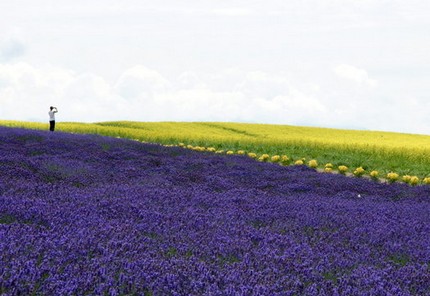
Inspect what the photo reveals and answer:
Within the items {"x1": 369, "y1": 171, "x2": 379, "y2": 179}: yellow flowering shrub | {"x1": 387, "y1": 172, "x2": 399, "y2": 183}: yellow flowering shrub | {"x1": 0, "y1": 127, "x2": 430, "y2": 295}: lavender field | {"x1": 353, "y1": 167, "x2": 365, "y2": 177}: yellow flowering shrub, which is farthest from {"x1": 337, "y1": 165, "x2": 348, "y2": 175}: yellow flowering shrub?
{"x1": 0, "y1": 127, "x2": 430, "y2": 295}: lavender field

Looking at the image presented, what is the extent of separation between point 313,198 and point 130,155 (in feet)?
19.4

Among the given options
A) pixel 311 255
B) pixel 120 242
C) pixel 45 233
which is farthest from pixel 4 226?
pixel 311 255

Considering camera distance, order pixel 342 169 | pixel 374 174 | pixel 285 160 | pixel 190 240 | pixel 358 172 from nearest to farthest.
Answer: pixel 190 240
pixel 374 174
pixel 358 172
pixel 342 169
pixel 285 160

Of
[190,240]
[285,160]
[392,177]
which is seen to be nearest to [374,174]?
[392,177]

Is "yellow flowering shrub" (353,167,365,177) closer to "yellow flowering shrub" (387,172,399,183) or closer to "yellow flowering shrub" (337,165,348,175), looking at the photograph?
"yellow flowering shrub" (337,165,348,175)

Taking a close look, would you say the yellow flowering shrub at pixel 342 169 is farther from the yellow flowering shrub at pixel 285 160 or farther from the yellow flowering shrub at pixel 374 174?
the yellow flowering shrub at pixel 285 160

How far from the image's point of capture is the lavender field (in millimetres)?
4246

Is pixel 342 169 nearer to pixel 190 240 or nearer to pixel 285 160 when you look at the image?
pixel 285 160

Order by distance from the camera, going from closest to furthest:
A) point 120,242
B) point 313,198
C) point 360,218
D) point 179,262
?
1. point 179,262
2. point 120,242
3. point 360,218
4. point 313,198

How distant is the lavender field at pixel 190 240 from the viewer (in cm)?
425

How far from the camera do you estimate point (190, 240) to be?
5625 millimetres

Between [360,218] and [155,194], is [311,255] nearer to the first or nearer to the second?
[360,218]

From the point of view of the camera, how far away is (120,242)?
5.11m

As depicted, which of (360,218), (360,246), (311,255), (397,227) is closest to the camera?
(311,255)
